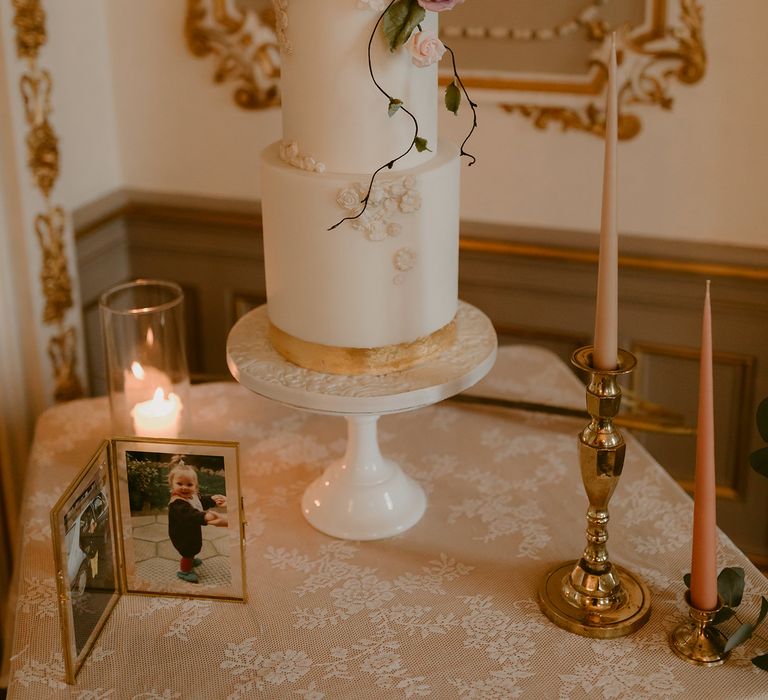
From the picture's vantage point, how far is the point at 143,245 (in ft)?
6.73

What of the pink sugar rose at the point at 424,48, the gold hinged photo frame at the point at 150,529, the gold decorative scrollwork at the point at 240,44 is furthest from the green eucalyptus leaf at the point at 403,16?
the gold decorative scrollwork at the point at 240,44

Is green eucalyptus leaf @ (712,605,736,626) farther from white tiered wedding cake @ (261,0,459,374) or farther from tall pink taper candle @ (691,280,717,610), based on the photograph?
white tiered wedding cake @ (261,0,459,374)

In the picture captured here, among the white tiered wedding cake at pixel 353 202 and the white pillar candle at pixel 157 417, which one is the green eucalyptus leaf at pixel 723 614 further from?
the white pillar candle at pixel 157 417

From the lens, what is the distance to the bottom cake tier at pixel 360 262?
41.6 inches

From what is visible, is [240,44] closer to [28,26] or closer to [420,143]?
[28,26]

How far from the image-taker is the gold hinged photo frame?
39.6 inches

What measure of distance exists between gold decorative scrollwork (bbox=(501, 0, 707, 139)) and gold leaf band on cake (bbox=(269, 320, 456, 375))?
704 mm

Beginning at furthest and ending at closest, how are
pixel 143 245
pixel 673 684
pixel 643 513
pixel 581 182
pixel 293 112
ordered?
pixel 143 245
pixel 581 182
pixel 643 513
pixel 293 112
pixel 673 684

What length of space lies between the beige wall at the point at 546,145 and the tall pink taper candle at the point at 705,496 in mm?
804

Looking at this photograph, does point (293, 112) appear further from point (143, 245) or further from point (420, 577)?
point (143, 245)

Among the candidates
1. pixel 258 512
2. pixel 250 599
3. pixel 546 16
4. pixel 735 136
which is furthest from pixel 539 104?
pixel 250 599

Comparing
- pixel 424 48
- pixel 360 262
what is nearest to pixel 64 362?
pixel 360 262

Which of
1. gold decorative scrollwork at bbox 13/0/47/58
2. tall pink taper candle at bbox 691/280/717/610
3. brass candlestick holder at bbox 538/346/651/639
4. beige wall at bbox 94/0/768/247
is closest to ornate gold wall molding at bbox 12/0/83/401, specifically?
gold decorative scrollwork at bbox 13/0/47/58

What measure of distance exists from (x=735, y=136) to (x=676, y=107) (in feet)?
0.34
